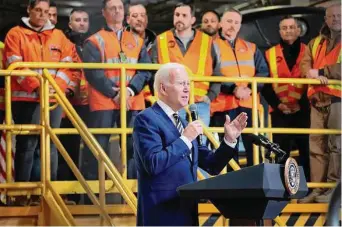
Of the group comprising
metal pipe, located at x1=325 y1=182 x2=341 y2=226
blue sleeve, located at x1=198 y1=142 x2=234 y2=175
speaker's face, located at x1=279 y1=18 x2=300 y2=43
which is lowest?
blue sleeve, located at x1=198 y1=142 x2=234 y2=175

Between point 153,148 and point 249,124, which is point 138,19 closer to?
point 249,124

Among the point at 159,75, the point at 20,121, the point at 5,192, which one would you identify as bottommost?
the point at 5,192

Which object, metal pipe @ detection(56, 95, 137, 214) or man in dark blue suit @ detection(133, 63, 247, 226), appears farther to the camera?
metal pipe @ detection(56, 95, 137, 214)

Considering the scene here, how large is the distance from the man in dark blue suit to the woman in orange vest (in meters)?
2.13

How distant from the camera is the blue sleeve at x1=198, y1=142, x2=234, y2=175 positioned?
12.2ft

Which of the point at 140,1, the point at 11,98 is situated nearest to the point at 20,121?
the point at 11,98

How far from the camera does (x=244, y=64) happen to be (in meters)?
6.30

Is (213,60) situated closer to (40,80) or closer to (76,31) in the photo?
(76,31)

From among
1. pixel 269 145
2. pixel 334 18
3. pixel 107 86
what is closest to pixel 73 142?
pixel 107 86

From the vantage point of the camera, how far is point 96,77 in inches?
232

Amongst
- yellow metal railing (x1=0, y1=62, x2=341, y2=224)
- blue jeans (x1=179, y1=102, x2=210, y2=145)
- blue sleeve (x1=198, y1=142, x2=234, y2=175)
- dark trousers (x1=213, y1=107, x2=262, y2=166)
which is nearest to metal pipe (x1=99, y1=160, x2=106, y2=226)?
yellow metal railing (x1=0, y1=62, x2=341, y2=224)

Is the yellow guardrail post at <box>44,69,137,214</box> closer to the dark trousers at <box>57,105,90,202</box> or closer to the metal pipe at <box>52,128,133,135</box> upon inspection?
the metal pipe at <box>52,128,133,135</box>

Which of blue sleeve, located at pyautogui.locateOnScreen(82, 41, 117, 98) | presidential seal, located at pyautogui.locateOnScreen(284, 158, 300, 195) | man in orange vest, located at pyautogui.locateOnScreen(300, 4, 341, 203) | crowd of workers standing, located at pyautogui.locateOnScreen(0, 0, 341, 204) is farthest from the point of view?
man in orange vest, located at pyautogui.locateOnScreen(300, 4, 341, 203)

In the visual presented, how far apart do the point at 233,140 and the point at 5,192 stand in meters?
2.15
